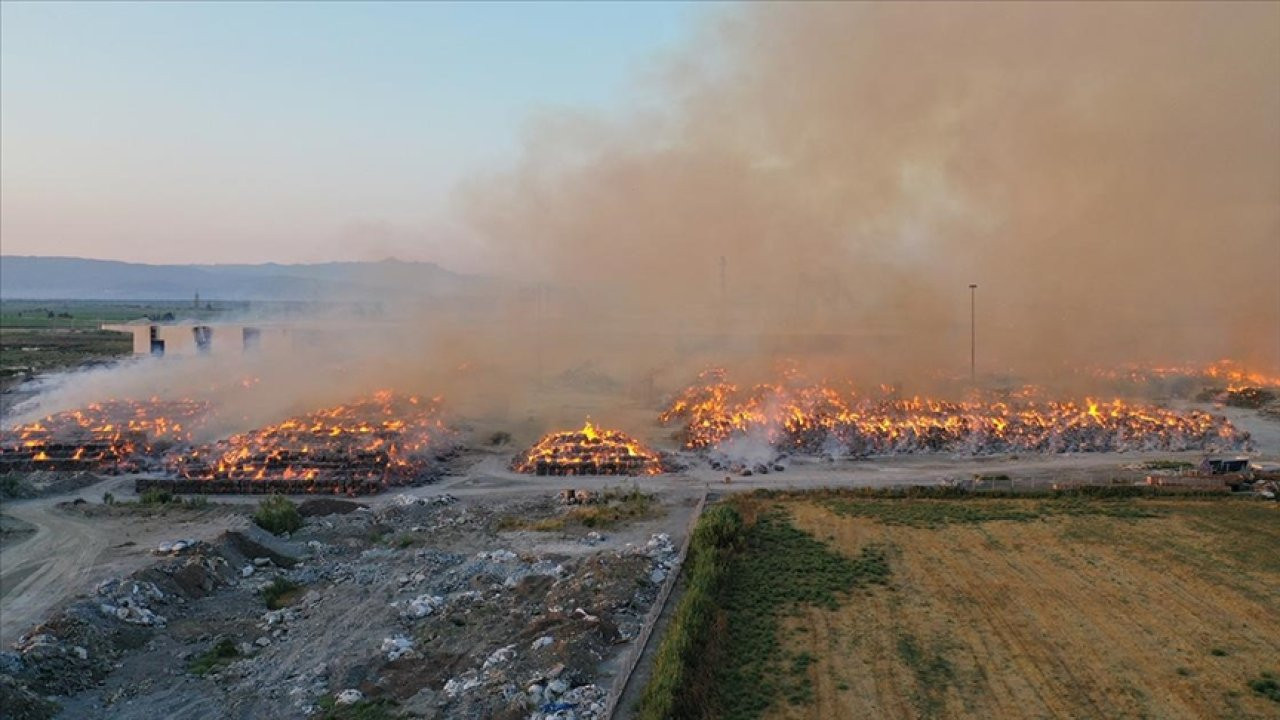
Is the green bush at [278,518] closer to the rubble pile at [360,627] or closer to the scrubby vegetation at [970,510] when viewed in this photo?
the rubble pile at [360,627]

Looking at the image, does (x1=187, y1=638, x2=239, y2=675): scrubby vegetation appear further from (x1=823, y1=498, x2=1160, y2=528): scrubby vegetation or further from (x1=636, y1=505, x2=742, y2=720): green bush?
(x1=823, y1=498, x2=1160, y2=528): scrubby vegetation

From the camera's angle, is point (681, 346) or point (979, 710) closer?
point (979, 710)

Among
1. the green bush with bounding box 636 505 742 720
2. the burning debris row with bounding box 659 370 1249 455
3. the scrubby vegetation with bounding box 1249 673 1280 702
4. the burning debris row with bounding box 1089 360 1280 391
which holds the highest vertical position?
the burning debris row with bounding box 1089 360 1280 391

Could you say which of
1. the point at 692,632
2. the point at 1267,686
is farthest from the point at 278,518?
the point at 1267,686

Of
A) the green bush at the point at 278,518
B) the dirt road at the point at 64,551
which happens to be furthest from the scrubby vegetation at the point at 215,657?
the green bush at the point at 278,518

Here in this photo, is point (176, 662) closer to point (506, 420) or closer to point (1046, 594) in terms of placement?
point (1046, 594)

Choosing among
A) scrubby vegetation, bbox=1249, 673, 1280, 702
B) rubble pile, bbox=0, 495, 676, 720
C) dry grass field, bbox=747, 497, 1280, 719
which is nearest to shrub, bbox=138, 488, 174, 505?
rubble pile, bbox=0, 495, 676, 720

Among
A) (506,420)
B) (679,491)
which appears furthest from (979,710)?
(506,420)
